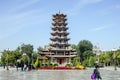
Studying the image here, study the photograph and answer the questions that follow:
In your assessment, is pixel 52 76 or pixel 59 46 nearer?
pixel 52 76

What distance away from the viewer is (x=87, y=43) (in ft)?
476

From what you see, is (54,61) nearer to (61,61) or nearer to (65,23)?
(61,61)

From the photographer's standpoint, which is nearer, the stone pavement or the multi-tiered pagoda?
the stone pavement

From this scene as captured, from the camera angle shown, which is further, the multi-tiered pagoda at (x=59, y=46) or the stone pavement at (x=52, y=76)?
the multi-tiered pagoda at (x=59, y=46)

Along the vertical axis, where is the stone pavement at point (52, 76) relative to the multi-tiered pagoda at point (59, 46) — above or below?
below

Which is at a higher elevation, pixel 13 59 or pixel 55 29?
pixel 55 29

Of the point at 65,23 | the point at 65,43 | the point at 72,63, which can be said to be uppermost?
the point at 65,23

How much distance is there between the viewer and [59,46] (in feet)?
328

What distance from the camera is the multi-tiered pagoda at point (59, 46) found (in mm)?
98500

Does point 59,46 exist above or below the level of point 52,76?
above

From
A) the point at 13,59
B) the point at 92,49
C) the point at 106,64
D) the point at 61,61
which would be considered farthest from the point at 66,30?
the point at 92,49

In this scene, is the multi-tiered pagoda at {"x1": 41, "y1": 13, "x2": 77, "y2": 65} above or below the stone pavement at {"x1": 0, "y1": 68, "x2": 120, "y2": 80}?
above

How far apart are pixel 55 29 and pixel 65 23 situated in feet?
12.4

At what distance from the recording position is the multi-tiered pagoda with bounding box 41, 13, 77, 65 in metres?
98.5
